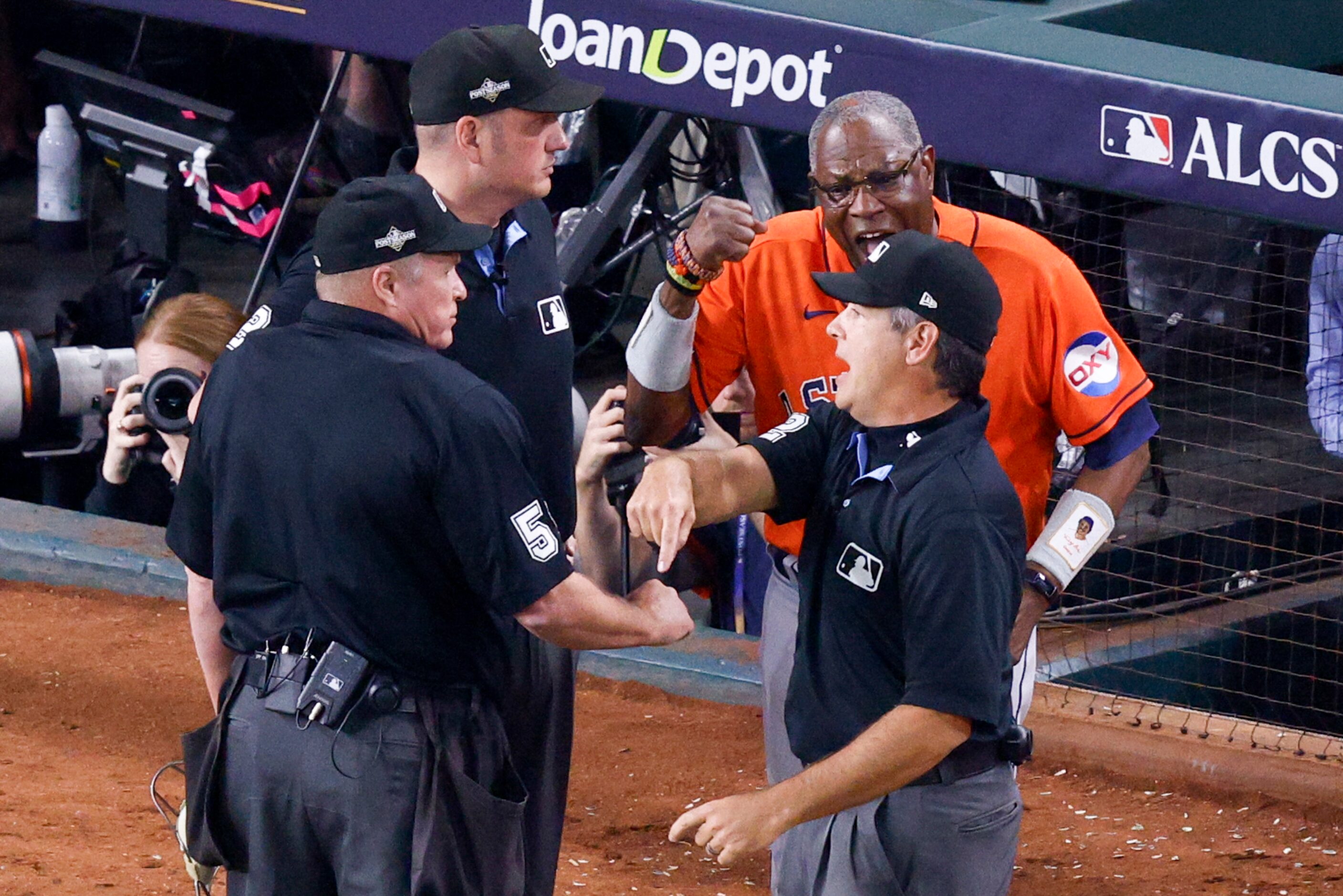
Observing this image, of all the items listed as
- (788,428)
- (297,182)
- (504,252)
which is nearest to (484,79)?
(504,252)

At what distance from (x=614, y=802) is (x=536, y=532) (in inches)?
88.1

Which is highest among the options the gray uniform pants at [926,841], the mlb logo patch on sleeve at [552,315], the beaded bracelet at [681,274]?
the beaded bracelet at [681,274]

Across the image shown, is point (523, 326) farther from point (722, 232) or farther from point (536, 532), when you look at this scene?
point (536, 532)

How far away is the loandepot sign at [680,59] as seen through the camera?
4328 millimetres

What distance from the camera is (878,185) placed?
339cm

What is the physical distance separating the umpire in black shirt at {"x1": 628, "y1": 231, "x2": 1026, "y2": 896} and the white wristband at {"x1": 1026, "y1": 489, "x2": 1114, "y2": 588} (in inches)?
26.2

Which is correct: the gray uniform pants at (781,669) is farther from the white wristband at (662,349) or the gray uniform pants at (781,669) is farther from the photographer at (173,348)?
the photographer at (173,348)

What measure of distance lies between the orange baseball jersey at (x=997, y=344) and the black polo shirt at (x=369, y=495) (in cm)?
84

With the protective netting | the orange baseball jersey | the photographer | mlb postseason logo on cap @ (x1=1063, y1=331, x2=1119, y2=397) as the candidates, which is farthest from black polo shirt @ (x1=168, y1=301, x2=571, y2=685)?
the protective netting

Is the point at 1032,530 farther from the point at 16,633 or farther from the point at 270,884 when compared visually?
the point at 16,633

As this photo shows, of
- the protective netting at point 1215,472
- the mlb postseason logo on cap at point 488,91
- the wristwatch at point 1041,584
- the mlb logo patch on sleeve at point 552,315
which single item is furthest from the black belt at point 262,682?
the protective netting at point 1215,472

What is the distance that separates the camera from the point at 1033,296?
138 inches

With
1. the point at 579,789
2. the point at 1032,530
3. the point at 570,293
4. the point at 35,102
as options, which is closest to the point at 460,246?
the point at 1032,530

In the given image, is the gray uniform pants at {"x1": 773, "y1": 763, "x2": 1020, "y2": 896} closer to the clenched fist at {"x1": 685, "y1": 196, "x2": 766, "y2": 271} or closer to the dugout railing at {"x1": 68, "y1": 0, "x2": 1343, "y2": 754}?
the clenched fist at {"x1": 685, "y1": 196, "x2": 766, "y2": 271}
